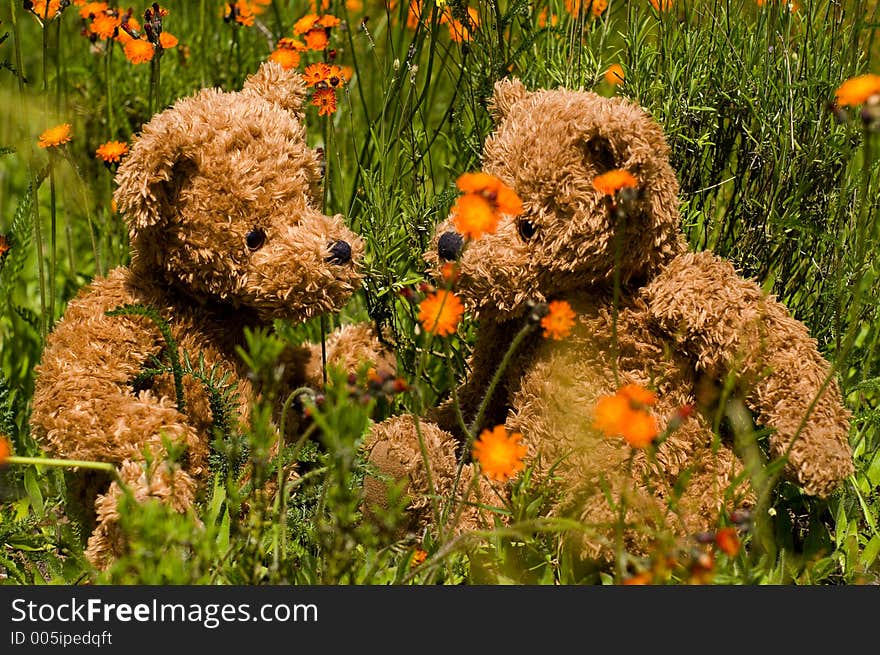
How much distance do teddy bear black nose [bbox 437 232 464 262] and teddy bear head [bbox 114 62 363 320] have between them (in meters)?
0.18

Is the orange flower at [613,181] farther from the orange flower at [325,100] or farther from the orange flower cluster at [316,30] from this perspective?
the orange flower cluster at [316,30]

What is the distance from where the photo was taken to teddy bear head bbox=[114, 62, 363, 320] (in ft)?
6.31

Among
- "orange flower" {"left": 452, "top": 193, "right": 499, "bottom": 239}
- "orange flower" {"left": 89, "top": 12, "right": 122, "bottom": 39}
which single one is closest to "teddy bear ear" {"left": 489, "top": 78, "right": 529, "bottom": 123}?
"orange flower" {"left": 452, "top": 193, "right": 499, "bottom": 239}

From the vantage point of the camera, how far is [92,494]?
2014 mm

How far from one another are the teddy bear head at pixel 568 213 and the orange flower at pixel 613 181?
63 millimetres

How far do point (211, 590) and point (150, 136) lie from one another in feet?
2.79

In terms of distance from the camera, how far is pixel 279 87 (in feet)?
7.18

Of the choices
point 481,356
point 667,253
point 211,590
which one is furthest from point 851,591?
point 211,590

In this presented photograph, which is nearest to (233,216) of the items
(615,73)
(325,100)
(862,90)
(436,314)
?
(325,100)

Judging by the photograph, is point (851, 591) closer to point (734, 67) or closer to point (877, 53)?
point (734, 67)

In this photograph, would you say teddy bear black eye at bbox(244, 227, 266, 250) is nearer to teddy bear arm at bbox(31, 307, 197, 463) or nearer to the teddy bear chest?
teddy bear arm at bbox(31, 307, 197, 463)

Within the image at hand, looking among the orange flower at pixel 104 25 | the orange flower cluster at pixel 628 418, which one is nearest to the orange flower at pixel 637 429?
the orange flower cluster at pixel 628 418

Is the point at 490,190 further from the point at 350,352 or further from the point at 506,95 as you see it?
the point at 350,352

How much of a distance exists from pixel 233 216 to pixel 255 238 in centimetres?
6
